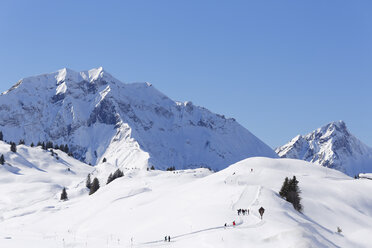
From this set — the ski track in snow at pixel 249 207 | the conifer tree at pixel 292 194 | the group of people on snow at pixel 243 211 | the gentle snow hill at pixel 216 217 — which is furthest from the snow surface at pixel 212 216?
the conifer tree at pixel 292 194

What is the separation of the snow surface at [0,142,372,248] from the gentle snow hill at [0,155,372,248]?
0.11 m

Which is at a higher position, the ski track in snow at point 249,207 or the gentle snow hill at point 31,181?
the gentle snow hill at point 31,181

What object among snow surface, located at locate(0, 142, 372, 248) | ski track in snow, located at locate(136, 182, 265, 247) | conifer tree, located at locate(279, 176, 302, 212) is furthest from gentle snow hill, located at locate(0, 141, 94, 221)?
conifer tree, located at locate(279, 176, 302, 212)

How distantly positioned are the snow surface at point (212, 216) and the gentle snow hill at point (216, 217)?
109 mm

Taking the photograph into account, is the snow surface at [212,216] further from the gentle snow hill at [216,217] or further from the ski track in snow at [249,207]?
the gentle snow hill at [216,217]

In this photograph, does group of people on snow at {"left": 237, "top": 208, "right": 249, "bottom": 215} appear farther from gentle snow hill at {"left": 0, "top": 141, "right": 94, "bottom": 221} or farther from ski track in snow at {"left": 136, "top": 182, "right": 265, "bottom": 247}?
gentle snow hill at {"left": 0, "top": 141, "right": 94, "bottom": 221}

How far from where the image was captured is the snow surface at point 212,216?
42156 mm

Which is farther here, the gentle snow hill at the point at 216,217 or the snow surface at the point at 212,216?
the snow surface at the point at 212,216

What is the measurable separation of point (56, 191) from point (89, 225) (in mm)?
76655

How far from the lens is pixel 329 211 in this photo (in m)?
68.2

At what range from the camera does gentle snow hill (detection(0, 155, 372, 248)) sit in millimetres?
41875

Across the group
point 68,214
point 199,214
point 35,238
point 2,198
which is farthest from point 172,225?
point 2,198

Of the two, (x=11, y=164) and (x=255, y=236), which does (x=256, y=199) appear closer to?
(x=255, y=236)

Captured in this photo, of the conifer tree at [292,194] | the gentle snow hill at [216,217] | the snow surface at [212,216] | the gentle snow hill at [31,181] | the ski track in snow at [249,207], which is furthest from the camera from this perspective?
the gentle snow hill at [31,181]
